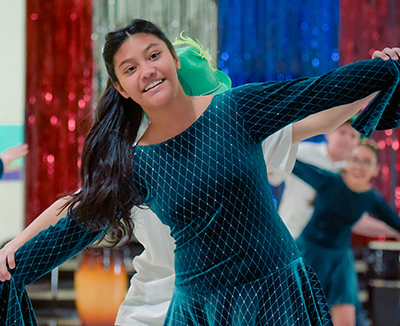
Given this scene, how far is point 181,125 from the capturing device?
4.20ft

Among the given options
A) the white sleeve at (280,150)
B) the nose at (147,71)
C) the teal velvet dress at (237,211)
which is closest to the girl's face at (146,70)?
the nose at (147,71)

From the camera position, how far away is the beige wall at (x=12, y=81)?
17.9ft

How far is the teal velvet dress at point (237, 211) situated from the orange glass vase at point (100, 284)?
3291 millimetres

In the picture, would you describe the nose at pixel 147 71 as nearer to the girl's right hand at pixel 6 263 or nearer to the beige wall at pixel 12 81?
the girl's right hand at pixel 6 263

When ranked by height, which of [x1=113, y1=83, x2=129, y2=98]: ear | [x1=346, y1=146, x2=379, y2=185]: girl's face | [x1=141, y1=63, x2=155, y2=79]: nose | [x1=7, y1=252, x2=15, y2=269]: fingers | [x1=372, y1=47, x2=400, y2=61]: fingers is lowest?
[x1=346, y1=146, x2=379, y2=185]: girl's face

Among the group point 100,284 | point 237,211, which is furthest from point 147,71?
point 100,284

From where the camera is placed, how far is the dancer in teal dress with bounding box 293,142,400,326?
108 inches

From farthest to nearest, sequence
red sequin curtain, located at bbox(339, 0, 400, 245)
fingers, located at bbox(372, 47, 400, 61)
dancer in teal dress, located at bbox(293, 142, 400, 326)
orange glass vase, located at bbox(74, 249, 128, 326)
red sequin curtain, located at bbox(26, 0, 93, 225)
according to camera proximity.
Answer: red sequin curtain, located at bbox(339, 0, 400, 245) < red sequin curtain, located at bbox(26, 0, 93, 225) < orange glass vase, located at bbox(74, 249, 128, 326) < dancer in teal dress, located at bbox(293, 142, 400, 326) < fingers, located at bbox(372, 47, 400, 61)

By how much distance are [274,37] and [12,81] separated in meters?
3.16

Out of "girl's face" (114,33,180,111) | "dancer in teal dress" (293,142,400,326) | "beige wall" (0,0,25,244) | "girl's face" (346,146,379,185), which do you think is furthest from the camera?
"beige wall" (0,0,25,244)

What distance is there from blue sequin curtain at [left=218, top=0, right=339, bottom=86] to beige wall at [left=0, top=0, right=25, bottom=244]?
2.38m

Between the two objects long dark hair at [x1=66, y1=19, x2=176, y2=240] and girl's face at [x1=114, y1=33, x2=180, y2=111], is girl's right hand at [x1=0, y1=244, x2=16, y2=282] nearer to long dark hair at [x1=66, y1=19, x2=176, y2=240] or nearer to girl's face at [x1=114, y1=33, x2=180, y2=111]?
long dark hair at [x1=66, y1=19, x2=176, y2=240]

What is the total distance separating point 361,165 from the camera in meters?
2.92

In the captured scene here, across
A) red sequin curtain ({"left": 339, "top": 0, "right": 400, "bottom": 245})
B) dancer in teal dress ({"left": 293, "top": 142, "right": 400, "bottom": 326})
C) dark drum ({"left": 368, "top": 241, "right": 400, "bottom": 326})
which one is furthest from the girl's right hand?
red sequin curtain ({"left": 339, "top": 0, "right": 400, "bottom": 245})
